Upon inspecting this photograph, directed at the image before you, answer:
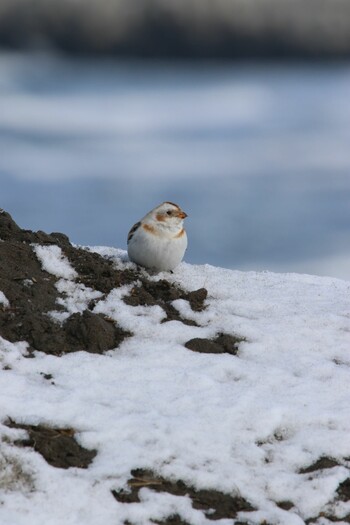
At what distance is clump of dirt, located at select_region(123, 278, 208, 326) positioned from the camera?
935 centimetres

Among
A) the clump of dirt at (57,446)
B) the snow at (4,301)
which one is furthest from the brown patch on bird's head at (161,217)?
the clump of dirt at (57,446)

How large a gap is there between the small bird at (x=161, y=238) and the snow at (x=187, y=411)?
30.6 inches

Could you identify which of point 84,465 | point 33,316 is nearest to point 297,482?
point 84,465

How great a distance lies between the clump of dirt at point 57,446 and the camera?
611 cm

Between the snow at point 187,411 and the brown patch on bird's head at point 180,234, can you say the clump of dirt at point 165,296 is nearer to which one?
the snow at point 187,411

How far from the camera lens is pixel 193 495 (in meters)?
5.95

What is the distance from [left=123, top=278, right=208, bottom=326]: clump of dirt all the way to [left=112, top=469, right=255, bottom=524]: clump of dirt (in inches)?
125

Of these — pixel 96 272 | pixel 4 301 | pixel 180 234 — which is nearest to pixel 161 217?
pixel 180 234

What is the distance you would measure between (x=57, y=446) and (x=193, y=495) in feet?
3.71

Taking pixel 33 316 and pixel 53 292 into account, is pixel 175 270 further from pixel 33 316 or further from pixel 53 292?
pixel 33 316

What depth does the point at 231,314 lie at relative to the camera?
9570 millimetres

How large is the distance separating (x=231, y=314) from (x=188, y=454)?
337 centimetres

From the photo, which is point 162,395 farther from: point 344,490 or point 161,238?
point 161,238

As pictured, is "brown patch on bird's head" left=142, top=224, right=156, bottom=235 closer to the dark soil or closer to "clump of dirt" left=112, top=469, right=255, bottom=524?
the dark soil
